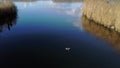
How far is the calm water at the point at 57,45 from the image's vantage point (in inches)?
667

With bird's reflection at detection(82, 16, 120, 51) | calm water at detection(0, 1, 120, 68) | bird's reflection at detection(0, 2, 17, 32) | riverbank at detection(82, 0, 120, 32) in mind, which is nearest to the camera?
calm water at detection(0, 1, 120, 68)

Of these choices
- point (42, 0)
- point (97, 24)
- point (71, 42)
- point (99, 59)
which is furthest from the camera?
point (42, 0)

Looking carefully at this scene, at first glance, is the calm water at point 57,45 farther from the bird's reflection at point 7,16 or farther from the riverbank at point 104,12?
the riverbank at point 104,12

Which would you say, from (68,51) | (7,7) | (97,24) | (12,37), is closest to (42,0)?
(7,7)

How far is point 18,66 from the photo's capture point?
634 inches

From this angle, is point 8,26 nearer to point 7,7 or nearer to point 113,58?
point 7,7

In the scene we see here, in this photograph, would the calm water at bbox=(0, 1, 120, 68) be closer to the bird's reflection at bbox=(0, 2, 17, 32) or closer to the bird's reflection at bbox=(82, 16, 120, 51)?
the bird's reflection at bbox=(82, 16, 120, 51)

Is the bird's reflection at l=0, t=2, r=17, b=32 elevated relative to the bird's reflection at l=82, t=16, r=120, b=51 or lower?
elevated

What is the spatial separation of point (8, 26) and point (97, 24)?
11600mm

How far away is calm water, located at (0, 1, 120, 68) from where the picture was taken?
16953mm

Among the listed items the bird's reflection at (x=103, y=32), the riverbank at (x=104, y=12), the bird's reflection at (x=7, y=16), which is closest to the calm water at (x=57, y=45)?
the bird's reflection at (x=103, y=32)

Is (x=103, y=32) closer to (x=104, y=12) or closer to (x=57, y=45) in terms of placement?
(x=104, y=12)

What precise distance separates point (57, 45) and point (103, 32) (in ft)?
25.1

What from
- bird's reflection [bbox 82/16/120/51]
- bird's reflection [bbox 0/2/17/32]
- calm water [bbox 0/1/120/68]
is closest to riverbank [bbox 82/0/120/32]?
bird's reflection [bbox 82/16/120/51]
